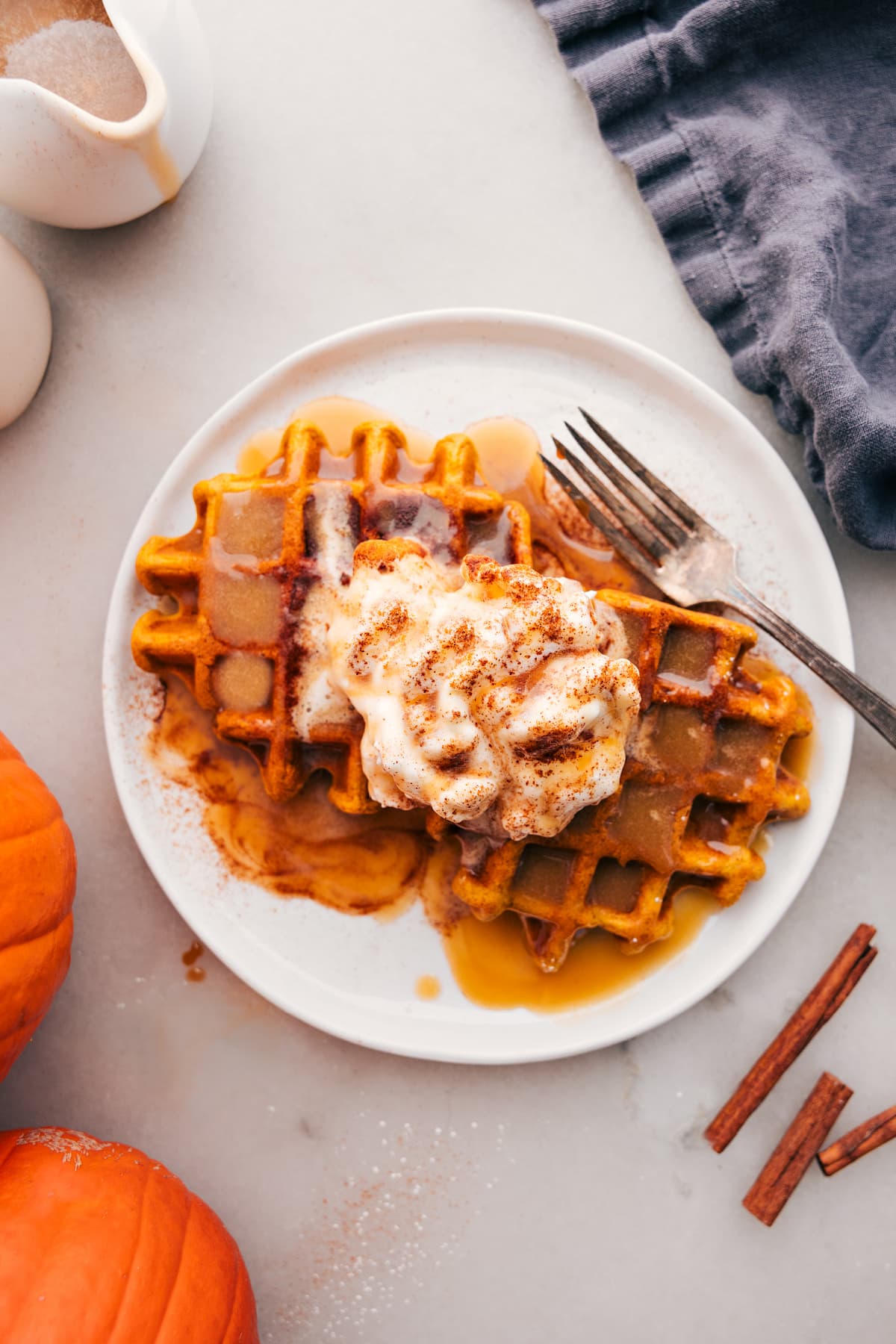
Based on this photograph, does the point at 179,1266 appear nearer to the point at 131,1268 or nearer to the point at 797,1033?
the point at 131,1268

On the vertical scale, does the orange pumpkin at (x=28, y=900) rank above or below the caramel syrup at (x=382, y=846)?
above

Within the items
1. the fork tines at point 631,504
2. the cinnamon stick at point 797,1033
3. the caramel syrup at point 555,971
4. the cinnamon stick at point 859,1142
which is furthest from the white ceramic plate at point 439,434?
the cinnamon stick at point 859,1142

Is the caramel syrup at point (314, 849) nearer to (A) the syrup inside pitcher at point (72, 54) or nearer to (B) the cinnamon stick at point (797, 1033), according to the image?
(B) the cinnamon stick at point (797, 1033)

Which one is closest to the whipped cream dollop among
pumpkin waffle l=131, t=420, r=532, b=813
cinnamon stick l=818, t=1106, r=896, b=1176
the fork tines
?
pumpkin waffle l=131, t=420, r=532, b=813

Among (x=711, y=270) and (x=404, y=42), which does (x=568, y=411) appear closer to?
(x=711, y=270)

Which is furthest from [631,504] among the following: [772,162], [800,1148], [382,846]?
[800,1148]

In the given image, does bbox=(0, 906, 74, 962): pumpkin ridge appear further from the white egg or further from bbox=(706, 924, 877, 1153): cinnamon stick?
bbox=(706, 924, 877, 1153): cinnamon stick
